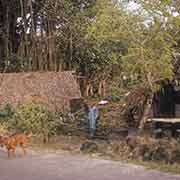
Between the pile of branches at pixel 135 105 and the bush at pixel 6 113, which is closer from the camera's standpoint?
the pile of branches at pixel 135 105

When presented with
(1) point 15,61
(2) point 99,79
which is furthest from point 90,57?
(1) point 15,61

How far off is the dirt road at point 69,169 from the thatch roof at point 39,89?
7133mm

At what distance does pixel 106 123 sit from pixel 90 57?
34.0ft

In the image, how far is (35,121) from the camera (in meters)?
17.2

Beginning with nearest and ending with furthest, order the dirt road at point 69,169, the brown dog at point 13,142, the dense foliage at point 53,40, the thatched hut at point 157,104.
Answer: the dirt road at point 69,169 < the brown dog at point 13,142 < the thatched hut at point 157,104 < the dense foliage at point 53,40

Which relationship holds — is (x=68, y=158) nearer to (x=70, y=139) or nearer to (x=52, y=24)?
(x=70, y=139)

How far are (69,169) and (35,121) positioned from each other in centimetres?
615

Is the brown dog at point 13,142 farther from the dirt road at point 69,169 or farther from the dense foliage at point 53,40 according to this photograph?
the dense foliage at point 53,40

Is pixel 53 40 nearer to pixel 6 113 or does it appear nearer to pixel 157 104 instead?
pixel 6 113

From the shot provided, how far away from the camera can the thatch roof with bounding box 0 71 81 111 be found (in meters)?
20.3

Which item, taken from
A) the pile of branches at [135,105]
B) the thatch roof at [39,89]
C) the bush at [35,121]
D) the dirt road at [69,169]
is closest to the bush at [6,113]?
the thatch roof at [39,89]

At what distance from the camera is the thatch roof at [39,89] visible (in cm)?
2026

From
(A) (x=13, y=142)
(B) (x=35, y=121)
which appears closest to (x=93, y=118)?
(B) (x=35, y=121)

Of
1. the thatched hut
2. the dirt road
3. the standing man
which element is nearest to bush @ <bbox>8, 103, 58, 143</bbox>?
the standing man
